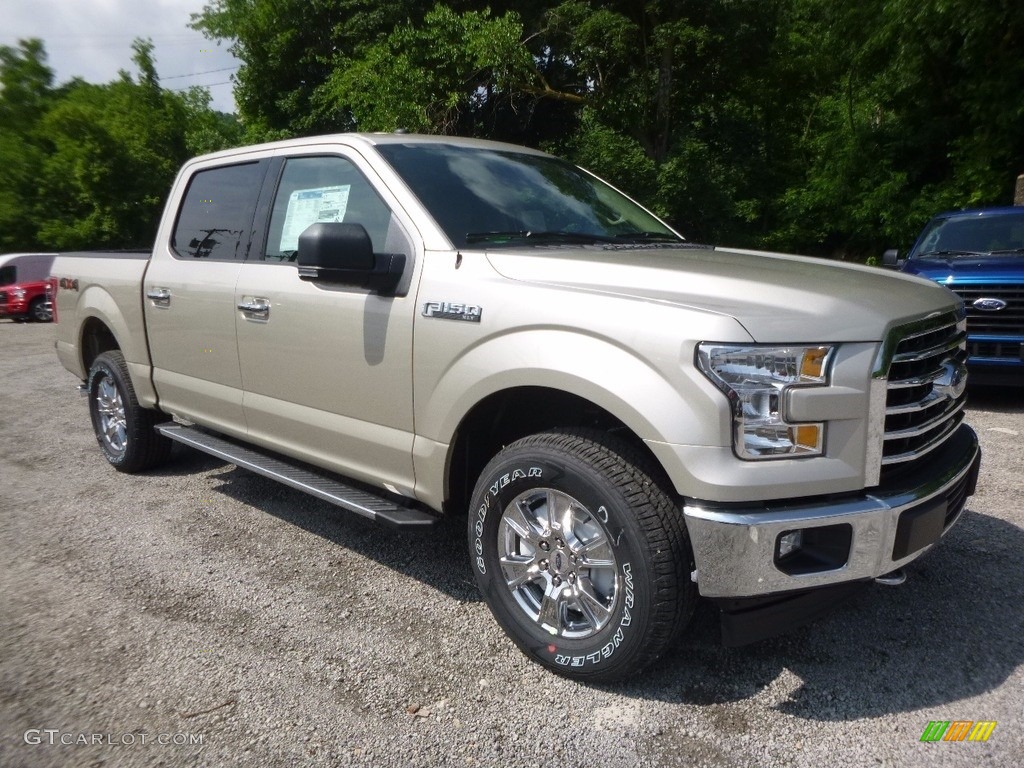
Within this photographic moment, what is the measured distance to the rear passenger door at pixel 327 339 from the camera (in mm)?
3428

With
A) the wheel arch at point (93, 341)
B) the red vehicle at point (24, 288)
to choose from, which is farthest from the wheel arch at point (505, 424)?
the red vehicle at point (24, 288)

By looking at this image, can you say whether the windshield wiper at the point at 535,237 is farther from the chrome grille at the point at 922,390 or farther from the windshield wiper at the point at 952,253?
the windshield wiper at the point at 952,253

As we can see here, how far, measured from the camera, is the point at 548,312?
2855mm

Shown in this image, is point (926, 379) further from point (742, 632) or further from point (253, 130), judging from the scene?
point (253, 130)

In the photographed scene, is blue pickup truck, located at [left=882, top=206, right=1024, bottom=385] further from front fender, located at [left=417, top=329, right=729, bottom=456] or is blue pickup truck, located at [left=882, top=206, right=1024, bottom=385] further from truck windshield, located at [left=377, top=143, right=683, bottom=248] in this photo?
front fender, located at [left=417, top=329, right=729, bottom=456]

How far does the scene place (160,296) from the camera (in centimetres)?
485

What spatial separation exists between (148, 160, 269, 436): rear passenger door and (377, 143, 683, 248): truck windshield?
3.75ft

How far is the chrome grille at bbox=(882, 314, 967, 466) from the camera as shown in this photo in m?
2.65

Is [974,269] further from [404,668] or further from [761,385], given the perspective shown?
[404,668]

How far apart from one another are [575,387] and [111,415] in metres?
4.24

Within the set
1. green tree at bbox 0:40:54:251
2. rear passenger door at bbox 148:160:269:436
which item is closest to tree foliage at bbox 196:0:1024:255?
rear passenger door at bbox 148:160:269:436

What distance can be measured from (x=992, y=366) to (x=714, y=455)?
Answer: 18.9 ft

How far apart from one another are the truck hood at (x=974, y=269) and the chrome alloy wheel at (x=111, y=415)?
648 centimetres

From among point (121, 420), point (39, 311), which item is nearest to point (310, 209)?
point (121, 420)
